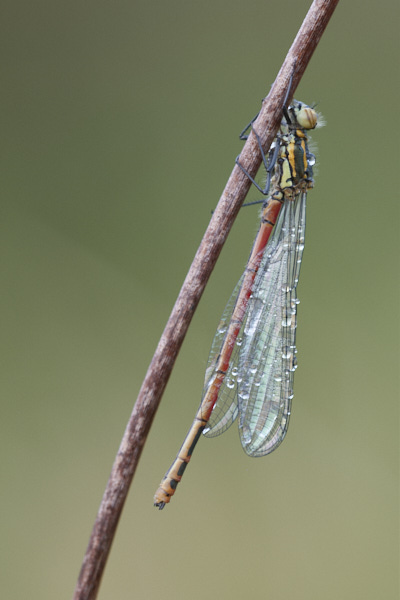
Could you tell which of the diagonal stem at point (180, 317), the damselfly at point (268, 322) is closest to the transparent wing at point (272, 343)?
the damselfly at point (268, 322)

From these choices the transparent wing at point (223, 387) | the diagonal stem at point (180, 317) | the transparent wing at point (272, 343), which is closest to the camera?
the diagonal stem at point (180, 317)

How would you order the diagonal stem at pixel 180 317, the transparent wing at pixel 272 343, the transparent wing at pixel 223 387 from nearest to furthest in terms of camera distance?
the diagonal stem at pixel 180 317
the transparent wing at pixel 223 387
the transparent wing at pixel 272 343

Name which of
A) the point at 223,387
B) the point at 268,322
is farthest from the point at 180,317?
the point at 268,322

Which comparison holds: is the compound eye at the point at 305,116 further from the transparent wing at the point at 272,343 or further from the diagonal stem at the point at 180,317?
the diagonal stem at the point at 180,317

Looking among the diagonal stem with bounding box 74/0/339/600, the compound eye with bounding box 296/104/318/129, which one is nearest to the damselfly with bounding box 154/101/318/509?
the compound eye with bounding box 296/104/318/129

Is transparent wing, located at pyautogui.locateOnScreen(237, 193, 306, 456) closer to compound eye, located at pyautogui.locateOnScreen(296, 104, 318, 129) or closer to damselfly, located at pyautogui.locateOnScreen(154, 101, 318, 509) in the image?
damselfly, located at pyautogui.locateOnScreen(154, 101, 318, 509)

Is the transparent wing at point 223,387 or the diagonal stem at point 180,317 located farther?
the transparent wing at point 223,387

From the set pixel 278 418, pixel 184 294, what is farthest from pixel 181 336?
pixel 278 418

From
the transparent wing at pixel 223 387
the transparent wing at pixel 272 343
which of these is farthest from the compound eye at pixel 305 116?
the transparent wing at pixel 223 387

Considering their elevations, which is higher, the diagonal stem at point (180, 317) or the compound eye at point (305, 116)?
the compound eye at point (305, 116)
